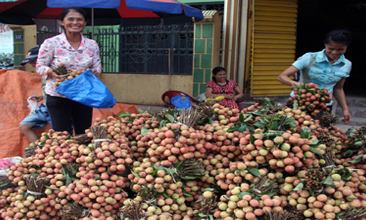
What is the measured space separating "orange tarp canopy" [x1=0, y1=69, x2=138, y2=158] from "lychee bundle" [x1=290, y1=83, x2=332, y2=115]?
2788mm

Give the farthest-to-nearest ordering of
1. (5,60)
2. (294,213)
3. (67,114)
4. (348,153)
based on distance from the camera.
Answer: (5,60) → (67,114) → (348,153) → (294,213)

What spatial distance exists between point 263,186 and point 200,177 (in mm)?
328

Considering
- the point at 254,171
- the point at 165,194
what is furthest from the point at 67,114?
the point at 254,171

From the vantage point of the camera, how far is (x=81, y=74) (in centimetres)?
227

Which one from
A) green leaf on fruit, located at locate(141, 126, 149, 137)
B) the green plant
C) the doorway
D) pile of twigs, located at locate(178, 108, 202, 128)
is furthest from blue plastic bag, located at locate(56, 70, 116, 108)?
the doorway

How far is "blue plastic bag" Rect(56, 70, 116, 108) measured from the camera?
226 centimetres

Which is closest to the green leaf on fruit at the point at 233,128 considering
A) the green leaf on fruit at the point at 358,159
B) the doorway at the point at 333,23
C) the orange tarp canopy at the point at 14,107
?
the green leaf on fruit at the point at 358,159

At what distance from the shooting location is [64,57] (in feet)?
8.00

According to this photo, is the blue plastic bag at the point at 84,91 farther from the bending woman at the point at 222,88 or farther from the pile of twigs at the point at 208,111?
the bending woman at the point at 222,88

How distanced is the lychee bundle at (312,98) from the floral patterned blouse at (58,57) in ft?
5.81

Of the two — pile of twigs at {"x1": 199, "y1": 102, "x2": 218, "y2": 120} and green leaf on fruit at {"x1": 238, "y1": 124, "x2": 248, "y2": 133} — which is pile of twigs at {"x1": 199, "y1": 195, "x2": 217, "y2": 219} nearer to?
green leaf on fruit at {"x1": 238, "y1": 124, "x2": 248, "y2": 133}

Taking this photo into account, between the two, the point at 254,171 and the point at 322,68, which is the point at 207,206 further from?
the point at 322,68

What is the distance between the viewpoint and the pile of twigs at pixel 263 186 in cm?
135

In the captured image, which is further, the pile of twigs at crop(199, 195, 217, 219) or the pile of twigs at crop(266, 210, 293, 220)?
the pile of twigs at crop(199, 195, 217, 219)
